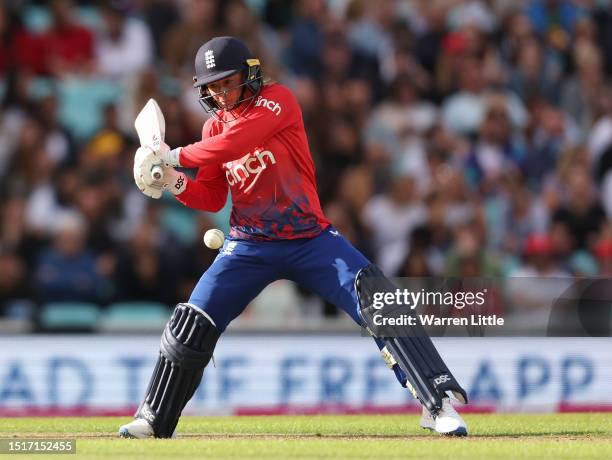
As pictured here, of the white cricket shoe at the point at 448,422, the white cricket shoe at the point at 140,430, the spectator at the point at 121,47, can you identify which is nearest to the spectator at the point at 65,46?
the spectator at the point at 121,47

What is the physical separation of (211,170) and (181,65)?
616 cm

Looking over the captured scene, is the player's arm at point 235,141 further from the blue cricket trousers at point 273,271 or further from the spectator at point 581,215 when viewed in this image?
the spectator at point 581,215

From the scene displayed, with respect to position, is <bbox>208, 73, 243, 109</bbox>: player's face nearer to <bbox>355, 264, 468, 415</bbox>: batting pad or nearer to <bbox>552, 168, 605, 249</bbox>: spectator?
<bbox>355, 264, 468, 415</bbox>: batting pad

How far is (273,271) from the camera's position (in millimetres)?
7934

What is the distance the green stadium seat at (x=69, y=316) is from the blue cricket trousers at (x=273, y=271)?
3.34m

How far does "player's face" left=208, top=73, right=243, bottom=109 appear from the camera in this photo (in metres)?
7.91

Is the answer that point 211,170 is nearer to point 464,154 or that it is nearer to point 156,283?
point 156,283

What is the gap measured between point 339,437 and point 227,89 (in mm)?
2071

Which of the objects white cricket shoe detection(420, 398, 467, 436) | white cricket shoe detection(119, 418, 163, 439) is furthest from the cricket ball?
white cricket shoe detection(420, 398, 467, 436)

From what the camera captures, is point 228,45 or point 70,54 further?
point 70,54

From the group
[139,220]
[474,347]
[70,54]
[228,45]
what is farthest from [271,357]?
[70,54]

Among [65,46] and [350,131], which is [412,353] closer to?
[350,131]

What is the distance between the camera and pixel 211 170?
27.0 ft

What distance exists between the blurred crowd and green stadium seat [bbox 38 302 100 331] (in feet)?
0.37
